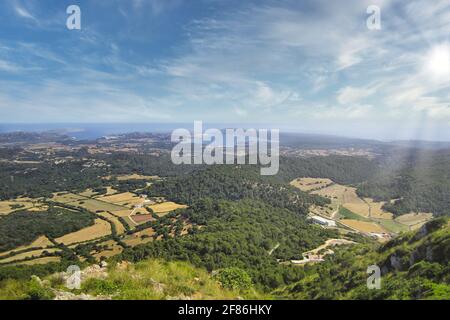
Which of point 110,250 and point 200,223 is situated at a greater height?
point 200,223

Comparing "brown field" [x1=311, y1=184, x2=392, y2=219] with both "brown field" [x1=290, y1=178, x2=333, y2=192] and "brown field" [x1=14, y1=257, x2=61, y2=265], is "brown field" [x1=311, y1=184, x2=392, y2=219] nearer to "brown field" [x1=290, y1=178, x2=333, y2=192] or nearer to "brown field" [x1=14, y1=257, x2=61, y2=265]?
"brown field" [x1=290, y1=178, x2=333, y2=192]

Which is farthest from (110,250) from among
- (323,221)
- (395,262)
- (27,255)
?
(323,221)

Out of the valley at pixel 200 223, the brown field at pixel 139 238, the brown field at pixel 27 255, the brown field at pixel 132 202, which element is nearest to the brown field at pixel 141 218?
the valley at pixel 200 223

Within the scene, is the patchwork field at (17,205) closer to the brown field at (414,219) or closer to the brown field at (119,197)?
the brown field at (119,197)

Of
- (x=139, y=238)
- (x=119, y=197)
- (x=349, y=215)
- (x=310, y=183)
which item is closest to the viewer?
(x=139, y=238)

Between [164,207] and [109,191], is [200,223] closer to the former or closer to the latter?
[164,207]
